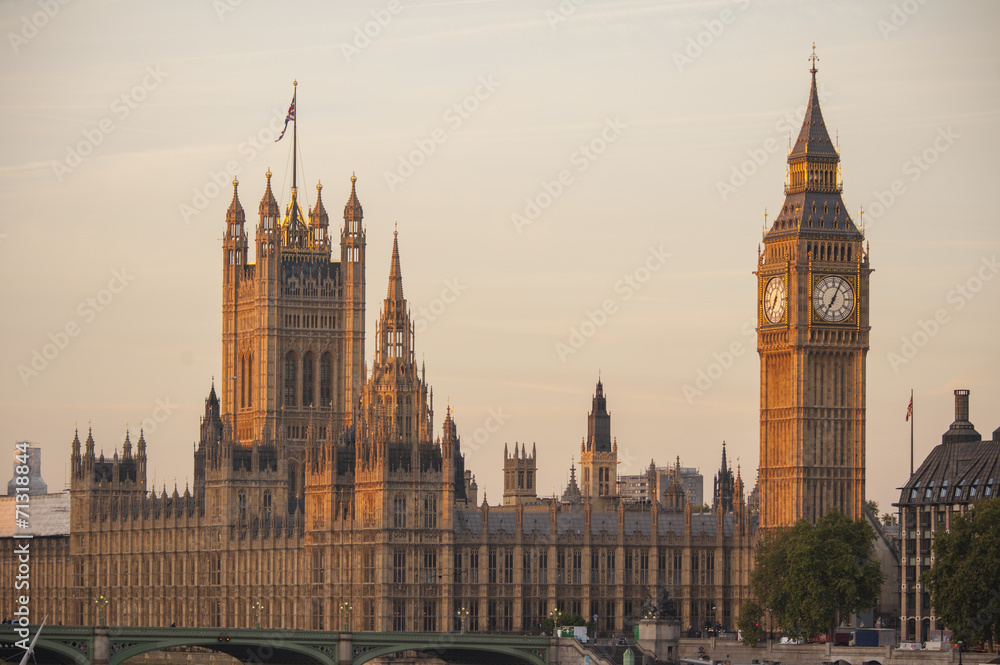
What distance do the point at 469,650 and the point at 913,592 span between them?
2878cm

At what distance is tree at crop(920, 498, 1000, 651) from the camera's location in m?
156

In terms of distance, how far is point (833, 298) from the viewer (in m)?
190

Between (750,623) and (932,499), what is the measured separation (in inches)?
530

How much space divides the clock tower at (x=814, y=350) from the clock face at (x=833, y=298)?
0.07 meters

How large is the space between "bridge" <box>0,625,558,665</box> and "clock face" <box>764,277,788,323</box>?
3290 cm

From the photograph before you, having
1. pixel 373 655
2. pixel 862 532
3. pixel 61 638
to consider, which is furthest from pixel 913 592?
pixel 61 638

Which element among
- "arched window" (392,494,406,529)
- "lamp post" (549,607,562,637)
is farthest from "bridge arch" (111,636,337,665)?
"lamp post" (549,607,562,637)

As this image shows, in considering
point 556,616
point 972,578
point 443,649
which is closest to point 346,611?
point 556,616

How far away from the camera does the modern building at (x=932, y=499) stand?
566 feet

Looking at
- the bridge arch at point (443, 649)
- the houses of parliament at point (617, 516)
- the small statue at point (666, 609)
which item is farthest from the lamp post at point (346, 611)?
the small statue at point (666, 609)

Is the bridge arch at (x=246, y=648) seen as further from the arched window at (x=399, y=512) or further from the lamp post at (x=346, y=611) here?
the arched window at (x=399, y=512)

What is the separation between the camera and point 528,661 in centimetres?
16988

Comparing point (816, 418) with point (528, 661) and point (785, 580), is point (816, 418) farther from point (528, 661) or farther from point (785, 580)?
point (528, 661)

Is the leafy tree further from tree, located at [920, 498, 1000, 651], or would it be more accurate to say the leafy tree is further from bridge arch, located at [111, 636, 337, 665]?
bridge arch, located at [111, 636, 337, 665]
